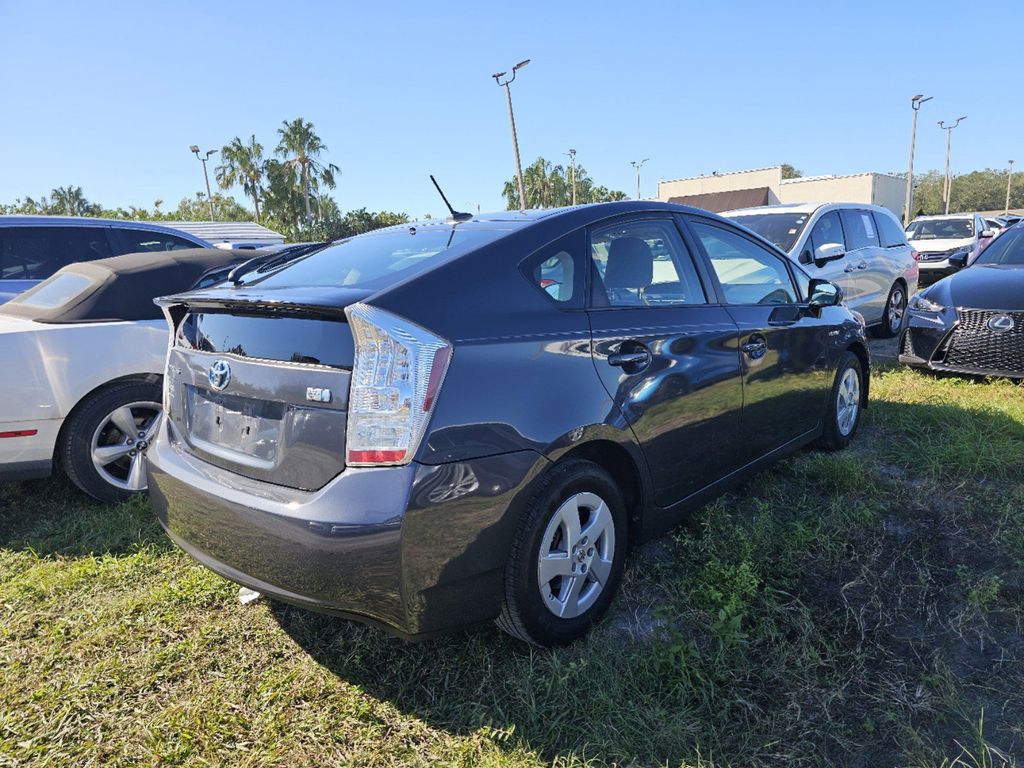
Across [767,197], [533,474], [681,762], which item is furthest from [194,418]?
[767,197]

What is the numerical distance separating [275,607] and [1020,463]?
3.97 metres

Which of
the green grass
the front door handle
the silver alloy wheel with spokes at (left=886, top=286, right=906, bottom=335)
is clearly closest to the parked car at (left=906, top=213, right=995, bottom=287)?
the silver alloy wheel with spokes at (left=886, top=286, right=906, bottom=335)

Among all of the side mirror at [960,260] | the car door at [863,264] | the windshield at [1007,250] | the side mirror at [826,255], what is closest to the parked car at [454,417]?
the side mirror at [826,255]

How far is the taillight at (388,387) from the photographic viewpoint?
76.0 inches

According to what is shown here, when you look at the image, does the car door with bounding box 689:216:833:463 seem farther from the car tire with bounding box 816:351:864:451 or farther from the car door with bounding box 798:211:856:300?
the car door with bounding box 798:211:856:300

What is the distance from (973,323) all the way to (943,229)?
12658 millimetres

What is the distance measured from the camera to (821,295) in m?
3.94

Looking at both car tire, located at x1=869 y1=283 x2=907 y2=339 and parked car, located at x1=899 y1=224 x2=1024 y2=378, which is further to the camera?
car tire, located at x1=869 y1=283 x2=907 y2=339

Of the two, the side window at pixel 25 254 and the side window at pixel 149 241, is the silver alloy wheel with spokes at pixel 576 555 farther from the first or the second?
the side window at pixel 25 254

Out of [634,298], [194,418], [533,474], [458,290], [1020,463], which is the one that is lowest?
[1020,463]

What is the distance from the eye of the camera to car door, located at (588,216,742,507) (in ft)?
8.37

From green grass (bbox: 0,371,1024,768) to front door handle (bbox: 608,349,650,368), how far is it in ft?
2.95

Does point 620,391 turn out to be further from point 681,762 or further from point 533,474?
point 681,762

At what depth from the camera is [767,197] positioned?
36281 millimetres
